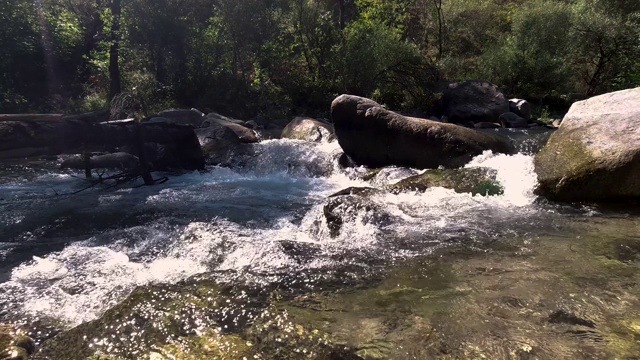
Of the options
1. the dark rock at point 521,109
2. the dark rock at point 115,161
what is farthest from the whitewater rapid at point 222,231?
the dark rock at point 521,109

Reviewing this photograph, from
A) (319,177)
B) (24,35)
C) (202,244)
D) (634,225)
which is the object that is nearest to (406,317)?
(202,244)

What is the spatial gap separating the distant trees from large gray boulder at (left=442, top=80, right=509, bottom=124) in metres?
1.37

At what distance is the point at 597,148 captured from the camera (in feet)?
25.6

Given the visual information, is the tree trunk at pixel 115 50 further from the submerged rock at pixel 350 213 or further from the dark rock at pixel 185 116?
the submerged rock at pixel 350 213

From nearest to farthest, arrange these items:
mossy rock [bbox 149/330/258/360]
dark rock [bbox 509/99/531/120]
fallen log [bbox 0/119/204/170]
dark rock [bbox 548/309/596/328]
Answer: mossy rock [bbox 149/330/258/360]
dark rock [bbox 548/309/596/328]
fallen log [bbox 0/119/204/170]
dark rock [bbox 509/99/531/120]

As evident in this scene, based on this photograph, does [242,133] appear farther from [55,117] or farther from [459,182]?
[459,182]

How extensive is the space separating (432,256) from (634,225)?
10.7ft

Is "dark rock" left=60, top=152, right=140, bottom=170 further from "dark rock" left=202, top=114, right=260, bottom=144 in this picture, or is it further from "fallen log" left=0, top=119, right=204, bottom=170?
"dark rock" left=202, top=114, right=260, bottom=144

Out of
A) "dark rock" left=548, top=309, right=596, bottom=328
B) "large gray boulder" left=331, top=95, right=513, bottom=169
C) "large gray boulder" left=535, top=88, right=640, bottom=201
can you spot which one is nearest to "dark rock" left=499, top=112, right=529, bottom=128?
"large gray boulder" left=331, top=95, right=513, bottom=169

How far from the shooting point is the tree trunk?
786 inches

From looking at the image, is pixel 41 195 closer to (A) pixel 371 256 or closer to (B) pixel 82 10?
(A) pixel 371 256

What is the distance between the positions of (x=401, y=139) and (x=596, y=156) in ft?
15.3

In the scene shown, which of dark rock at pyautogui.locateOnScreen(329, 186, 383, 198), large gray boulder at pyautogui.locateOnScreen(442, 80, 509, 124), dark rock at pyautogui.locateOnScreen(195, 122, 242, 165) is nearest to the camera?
dark rock at pyautogui.locateOnScreen(329, 186, 383, 198)

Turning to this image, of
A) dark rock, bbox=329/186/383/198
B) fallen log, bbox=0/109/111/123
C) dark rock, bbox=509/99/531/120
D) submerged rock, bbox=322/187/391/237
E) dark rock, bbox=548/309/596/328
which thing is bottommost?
dark rock, bbox=509/99/531/120
